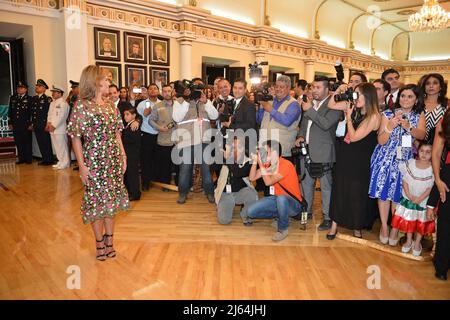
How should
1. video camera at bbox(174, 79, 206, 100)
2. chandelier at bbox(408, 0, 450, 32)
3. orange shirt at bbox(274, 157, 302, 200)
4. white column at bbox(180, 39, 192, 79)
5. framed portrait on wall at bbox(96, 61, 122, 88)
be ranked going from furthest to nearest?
1. chandelier at bbox(408, 0, 450, 32)
2. white column at bbox(180, 39, 192, 79)
3. framed portrait on wall at bbox(96, 61, 122, 88)
4. video camera at bbox(174, 79, 206, 100)
5. orange shirt at bbox(274, 157, 302, 200)

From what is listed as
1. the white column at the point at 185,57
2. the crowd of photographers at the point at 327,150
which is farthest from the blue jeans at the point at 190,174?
the white column at the point at 185,57

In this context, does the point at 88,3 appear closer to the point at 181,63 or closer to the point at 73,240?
the point at 181,63

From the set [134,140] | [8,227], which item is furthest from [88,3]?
[8,227]

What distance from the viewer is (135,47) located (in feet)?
26.2

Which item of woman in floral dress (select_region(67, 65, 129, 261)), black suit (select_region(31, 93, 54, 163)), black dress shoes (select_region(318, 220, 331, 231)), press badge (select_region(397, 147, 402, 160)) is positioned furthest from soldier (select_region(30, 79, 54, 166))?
press badge (select_region(397, 147, 402, 160))

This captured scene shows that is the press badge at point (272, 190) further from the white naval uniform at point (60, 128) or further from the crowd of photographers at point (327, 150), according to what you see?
the white naval uniform at point (60, 128)

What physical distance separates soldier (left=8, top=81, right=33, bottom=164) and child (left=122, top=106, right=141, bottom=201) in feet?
12.8

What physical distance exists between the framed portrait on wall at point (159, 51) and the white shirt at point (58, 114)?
95.0 inches

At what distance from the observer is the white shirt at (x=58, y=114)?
6918 millimetres

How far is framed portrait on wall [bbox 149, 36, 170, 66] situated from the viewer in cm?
831

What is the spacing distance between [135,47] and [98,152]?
5.88m

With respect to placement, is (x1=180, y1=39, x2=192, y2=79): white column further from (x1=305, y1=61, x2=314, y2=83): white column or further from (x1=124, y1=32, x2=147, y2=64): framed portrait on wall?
(x1=305, y1=61, x2=314, y2=83): white column

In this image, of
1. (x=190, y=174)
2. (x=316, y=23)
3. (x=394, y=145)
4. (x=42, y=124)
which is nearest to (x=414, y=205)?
(x=394, y=145)
